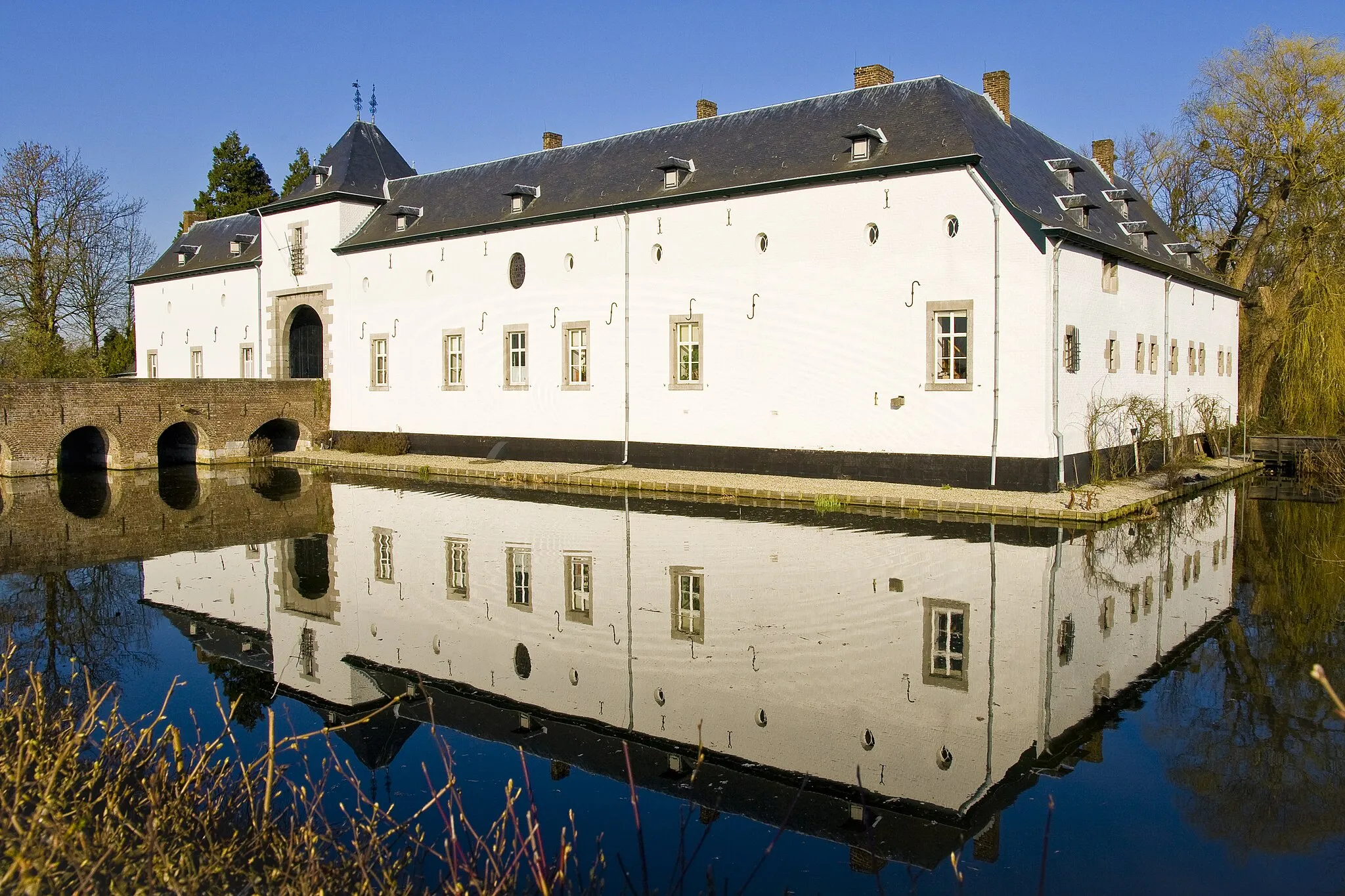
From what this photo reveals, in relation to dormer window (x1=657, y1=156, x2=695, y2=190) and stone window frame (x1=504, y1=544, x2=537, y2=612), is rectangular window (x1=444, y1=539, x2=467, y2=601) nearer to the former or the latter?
stone window frame (x1=504, y1=544, x2=537, y2=612)

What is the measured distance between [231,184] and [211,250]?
12105 mm

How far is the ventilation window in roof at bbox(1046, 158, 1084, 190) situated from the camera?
60.4ft

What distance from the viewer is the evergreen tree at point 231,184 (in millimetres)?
41219

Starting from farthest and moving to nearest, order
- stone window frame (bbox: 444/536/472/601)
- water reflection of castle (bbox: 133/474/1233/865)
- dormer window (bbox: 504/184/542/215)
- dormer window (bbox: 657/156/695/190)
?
1. dormer window (bbox: 504/184/542/215)
2. dormer window (bbox: 657/156/695/190)
3. stone window frame (bbox: 444/536/472/601)
4. water reflection of castle (bbox: 133/474/1233/865)

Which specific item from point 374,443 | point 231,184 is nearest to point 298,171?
point 231,184

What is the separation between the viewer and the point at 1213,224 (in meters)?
30.6

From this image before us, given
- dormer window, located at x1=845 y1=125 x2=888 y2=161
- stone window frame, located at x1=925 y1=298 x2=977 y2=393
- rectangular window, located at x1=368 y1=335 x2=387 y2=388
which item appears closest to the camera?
stone window frame, located at x1=925 y1=298 x2=977 y2=393

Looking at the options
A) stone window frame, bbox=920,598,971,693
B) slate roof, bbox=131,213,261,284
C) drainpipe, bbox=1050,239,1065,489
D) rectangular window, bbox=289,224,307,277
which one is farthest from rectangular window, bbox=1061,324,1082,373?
slate roof, bbox=131,213,261,284

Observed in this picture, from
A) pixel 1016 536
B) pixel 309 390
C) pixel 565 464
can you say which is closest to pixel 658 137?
pixel 565 464

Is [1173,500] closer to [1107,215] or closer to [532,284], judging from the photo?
[1107,215]

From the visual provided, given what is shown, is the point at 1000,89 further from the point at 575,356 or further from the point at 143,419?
the point at 143,419

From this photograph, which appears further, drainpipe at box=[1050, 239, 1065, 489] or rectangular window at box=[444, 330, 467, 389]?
rectangular window at box=[444, 330, 467, 389]

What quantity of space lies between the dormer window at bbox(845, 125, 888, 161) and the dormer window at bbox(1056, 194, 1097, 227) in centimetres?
331

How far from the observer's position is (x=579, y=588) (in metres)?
8.80
